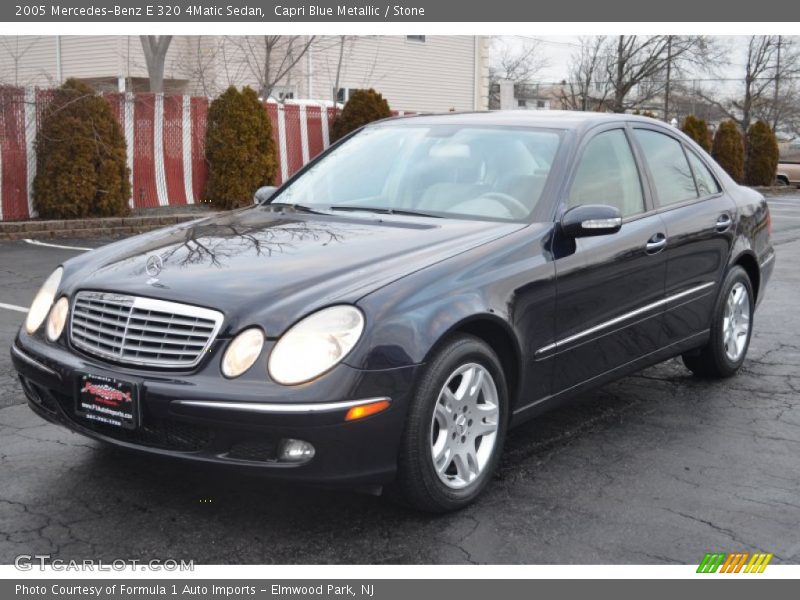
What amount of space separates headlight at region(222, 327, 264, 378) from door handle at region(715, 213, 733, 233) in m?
3.26

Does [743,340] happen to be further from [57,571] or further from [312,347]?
[57,571]

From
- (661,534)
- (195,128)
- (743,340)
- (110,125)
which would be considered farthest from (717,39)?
(661,534)

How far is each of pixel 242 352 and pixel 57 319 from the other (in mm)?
994

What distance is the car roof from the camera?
203 inches

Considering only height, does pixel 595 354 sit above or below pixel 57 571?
above

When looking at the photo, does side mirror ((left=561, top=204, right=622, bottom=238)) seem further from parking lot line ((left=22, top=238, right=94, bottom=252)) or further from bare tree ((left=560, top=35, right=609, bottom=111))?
bare tree ((left=560, top=35, right=609, bottom=111))

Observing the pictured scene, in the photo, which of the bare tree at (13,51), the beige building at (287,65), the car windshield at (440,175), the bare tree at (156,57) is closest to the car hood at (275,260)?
the car windshield at (440,175)

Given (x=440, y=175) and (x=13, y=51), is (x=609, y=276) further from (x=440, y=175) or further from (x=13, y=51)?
(x=13, y=51)

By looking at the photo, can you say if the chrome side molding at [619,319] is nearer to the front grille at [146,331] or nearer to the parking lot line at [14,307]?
the front grille at [146,331]

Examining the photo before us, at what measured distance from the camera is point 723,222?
5891mm

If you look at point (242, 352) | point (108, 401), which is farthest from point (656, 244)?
point (108, 401)

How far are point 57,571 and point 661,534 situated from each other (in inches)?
85.1

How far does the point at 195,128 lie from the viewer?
54.4ft

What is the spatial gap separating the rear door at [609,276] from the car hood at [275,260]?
0.43 metres
